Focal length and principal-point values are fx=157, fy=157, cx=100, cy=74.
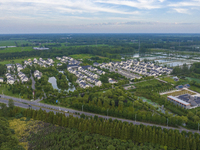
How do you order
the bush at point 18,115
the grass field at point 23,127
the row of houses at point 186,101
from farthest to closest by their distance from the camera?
1. the row of houses at point 186,101
2. the bush at point 18,115
3. the grass field at point 23,127

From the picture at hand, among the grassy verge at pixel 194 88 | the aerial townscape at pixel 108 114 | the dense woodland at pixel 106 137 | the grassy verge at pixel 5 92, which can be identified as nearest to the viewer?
the dense woodland at pixel 106 137

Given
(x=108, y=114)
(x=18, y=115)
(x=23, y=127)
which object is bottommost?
(x=23, y=127)

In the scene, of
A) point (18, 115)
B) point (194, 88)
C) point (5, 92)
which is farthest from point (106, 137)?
point (194, 88)

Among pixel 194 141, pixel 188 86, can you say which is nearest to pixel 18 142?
pixel 194 141

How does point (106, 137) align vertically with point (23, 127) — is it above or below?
→ below

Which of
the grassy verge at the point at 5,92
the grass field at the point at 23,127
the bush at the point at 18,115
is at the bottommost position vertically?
the grass field at the point at 23,127

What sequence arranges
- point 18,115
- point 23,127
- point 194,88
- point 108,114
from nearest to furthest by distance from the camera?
point 23,127
point 18,115
point 108,114
point 194,88

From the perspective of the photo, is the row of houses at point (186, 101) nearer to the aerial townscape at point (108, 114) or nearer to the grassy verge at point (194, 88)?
the aerial townscape at point (108, 114)

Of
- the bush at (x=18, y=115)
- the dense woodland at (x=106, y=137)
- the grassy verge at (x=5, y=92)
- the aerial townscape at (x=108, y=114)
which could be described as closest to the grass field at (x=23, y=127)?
the aerial townscape at (x=108, y=114)

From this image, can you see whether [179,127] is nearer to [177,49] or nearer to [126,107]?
[126,107]

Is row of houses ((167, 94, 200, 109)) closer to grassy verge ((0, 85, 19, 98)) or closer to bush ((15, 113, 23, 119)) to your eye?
bush ((15, 113, 23, 119))

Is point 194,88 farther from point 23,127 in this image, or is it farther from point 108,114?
point 23,127

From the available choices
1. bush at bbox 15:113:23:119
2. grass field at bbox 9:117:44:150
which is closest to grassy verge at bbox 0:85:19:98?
bush at bbox 15:113:23:119
